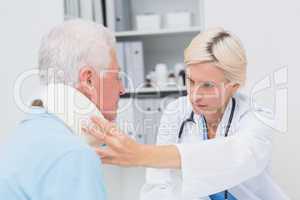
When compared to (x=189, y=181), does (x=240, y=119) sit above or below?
above

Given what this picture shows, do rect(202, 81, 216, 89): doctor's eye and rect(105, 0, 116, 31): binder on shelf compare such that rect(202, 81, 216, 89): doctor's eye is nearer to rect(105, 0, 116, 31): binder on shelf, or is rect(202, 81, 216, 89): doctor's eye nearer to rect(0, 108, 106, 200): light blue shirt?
rect(0, 108, 106, 200): light blue shirt

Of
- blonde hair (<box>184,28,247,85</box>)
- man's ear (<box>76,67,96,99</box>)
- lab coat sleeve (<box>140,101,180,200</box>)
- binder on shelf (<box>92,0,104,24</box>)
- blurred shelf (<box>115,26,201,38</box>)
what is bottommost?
lab coat sleeve (<box>140,101,180,200</box>)

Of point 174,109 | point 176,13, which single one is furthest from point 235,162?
point 176,13

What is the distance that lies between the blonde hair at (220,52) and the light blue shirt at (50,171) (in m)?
0.66

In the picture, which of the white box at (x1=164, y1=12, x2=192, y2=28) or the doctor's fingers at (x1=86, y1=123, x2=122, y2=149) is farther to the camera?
the white box at (x1=164, y1=12, x2=192, y2=28)

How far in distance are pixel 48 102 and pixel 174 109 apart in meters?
0.72

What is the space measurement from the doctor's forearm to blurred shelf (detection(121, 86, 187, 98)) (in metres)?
0.99

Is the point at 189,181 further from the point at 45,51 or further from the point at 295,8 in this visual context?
the point at 295,8

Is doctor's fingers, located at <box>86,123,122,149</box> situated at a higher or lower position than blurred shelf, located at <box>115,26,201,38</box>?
lower

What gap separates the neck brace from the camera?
1081mm

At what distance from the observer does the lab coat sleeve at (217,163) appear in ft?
4.35

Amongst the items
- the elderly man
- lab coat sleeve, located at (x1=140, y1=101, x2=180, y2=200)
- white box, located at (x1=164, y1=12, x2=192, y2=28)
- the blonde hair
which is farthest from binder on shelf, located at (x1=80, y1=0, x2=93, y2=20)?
→ the elderly man

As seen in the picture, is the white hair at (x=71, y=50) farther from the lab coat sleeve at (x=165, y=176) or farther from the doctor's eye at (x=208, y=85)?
the lab coat sleeve at (x=165, y=176)

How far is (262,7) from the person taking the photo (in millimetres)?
2027
